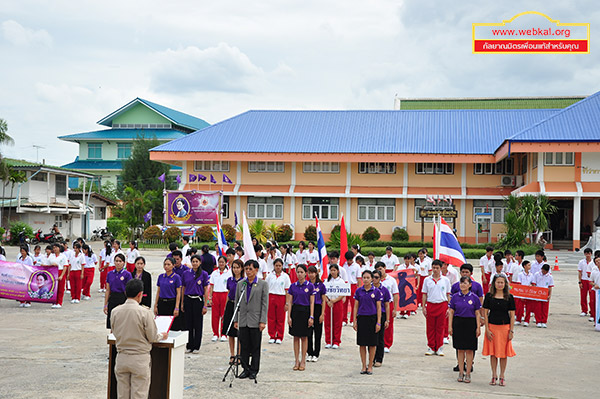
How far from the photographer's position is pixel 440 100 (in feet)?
176

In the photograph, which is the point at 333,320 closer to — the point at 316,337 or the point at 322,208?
the point at 316,337

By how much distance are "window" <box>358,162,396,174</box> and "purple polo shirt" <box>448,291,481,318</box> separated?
107 ft

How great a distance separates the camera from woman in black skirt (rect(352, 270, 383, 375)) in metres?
9.74

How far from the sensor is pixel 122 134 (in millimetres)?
68812

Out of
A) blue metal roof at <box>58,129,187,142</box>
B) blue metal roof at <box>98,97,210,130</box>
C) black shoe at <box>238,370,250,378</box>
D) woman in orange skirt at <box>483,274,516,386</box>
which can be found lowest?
black shoe at <box>238,370,250,378</box>

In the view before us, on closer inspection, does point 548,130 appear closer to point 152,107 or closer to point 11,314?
→ point 11,314

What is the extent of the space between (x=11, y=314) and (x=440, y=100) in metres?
44.4

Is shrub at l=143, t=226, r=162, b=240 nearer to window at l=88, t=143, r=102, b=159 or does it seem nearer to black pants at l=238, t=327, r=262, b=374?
black pants at l=238, t=327, r=262, b=374

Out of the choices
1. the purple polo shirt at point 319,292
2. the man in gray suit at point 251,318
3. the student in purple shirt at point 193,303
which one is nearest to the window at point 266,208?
the student in purple shirt at point 193,303

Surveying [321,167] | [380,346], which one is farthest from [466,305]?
[321,167]

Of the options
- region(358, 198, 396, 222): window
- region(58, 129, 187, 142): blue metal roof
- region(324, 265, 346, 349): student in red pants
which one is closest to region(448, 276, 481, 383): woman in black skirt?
region(324, 265, 346, 349): student in red pants

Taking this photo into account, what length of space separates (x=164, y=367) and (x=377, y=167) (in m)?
35.7

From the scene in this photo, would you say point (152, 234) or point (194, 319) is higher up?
point (152, 234)

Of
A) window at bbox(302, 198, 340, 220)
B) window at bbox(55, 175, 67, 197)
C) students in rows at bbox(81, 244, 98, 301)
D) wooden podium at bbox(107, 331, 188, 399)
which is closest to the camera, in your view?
wooden podium at bbox(107, 331, 188, 399)
